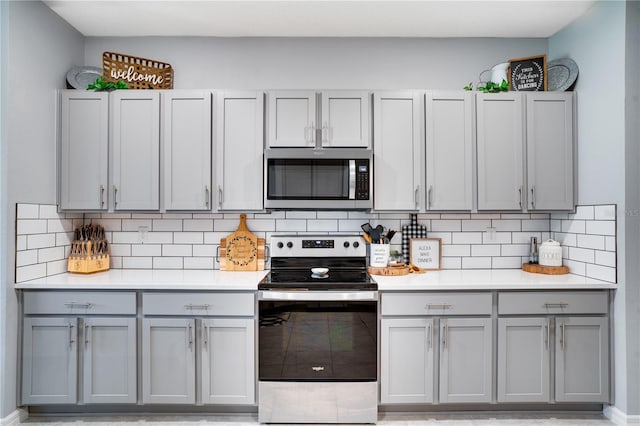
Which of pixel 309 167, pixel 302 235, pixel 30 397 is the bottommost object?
pixel 30 397

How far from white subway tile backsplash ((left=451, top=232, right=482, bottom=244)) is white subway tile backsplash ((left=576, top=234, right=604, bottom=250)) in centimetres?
66

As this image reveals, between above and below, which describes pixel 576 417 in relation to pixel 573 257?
below

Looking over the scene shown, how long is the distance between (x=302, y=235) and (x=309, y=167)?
579 mm

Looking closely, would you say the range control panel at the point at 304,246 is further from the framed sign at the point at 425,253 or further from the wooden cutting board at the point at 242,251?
the framed sign at the point at 425,253

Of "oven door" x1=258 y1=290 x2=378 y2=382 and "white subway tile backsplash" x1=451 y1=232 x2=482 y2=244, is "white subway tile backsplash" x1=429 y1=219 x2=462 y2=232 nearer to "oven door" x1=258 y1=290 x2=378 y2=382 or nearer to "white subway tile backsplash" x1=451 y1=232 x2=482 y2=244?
"white subway tile backsplash" x1=451 y1=232 x2=482 y2=244

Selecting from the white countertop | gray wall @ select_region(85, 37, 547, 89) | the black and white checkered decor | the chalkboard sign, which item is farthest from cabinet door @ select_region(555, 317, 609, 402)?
gray wall @ select_region(85, 37, 547, 89)

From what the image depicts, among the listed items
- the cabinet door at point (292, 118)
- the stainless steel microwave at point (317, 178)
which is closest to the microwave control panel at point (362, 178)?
the stainless steel microwave at point (317, 178)

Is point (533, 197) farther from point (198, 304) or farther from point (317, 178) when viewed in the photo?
point (198, 304)

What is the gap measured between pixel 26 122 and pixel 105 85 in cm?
54

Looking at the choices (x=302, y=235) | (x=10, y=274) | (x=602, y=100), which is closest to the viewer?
(x=10, y=274)

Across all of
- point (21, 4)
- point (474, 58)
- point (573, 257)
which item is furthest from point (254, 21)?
point (573, 257)

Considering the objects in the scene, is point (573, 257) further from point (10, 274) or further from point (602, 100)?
point (10, 274)

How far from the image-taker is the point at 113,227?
305 centimetres

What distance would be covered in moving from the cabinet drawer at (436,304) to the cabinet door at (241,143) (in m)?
1.11
